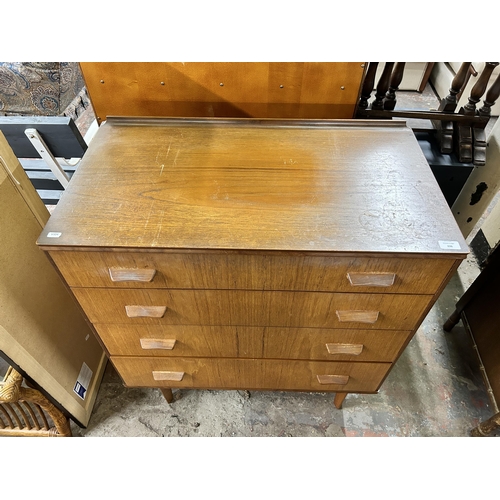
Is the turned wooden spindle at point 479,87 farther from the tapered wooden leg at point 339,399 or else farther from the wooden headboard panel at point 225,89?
the tapered wooden leg at point 339,399

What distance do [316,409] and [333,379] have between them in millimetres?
318

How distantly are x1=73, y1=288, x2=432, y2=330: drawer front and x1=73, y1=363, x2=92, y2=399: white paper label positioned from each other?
1.63 ft

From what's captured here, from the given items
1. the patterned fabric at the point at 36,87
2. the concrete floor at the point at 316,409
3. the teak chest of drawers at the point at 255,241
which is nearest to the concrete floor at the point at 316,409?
the concrete floor at the point at 316,409

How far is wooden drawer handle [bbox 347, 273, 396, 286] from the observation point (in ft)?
2.50

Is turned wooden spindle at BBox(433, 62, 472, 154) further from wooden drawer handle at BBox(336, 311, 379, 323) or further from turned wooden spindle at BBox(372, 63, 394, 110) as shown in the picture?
wooden drawer handle at BBox(336, 311, 379, 323)

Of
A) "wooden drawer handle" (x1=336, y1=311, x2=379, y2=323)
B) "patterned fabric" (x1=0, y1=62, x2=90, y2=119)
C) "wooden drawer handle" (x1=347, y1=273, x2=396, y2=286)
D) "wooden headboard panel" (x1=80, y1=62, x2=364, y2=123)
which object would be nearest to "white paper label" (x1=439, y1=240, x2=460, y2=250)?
"wooden drawer handle" (x1=347, y1=273, x2=396, y2=286)

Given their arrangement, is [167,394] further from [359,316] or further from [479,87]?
[479,87]

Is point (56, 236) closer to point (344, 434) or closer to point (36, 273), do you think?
point (36, 273)

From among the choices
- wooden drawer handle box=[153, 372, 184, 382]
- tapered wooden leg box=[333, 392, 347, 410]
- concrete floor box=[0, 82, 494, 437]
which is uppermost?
wooden drawer handle box=[153, 372, 184, 382]

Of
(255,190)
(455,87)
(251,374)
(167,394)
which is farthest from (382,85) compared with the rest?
(167,394)

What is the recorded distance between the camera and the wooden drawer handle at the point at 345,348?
0.98 meters

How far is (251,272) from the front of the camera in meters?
0.78

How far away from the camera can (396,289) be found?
2.65 feet

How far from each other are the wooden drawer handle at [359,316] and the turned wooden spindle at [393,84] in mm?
768
